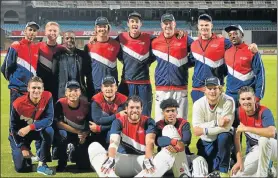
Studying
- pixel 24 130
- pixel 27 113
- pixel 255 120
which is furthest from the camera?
pixel 27 113

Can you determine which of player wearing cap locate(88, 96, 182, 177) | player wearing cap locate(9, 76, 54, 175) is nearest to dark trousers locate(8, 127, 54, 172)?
player wearing cap locate(9, 76, 54, 175)

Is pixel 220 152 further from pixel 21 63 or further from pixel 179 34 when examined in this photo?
pixel 21 63

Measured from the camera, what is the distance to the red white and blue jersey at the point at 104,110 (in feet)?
14.6

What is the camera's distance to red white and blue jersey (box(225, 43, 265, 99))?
466 cm

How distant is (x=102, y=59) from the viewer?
16.4 feet

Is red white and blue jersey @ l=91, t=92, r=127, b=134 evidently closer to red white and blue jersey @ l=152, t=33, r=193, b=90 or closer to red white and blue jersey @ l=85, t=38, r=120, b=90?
red white and blue jersey @ l=85, t=38, r=120, b=90

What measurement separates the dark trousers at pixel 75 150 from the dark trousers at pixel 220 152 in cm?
112

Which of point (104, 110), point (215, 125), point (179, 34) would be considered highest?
point (179, 34)

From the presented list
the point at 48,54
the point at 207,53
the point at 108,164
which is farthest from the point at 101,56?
the point at 108,164

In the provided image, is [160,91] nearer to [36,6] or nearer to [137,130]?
[137,130]

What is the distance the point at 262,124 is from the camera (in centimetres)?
411

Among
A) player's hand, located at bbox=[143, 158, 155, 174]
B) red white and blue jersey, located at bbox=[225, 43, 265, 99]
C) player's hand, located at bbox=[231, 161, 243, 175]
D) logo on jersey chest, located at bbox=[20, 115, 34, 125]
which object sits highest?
red white and blue jersey, located at bbox=[225, 43, 265, 99]

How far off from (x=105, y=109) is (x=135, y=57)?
31.4 inches

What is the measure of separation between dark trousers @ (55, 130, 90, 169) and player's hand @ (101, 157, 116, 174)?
27.2 inches
